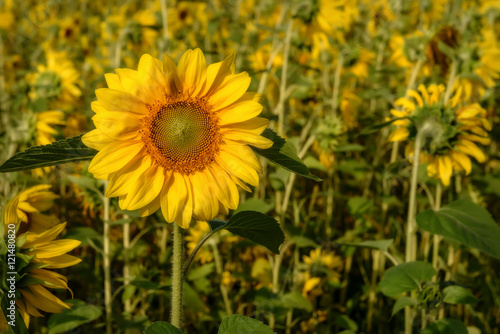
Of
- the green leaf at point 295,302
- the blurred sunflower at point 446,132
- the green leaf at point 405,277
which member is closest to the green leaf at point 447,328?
the green leaf at point 405,277

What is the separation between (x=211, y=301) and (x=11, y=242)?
4.77 feet

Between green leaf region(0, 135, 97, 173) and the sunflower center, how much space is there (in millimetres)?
141

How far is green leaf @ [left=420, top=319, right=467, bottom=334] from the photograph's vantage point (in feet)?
4.31

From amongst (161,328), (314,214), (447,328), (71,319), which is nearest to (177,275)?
(161,328)

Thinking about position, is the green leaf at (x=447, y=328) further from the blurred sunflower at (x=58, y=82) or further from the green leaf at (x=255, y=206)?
the blurred sunflower at (x=58, y=82)

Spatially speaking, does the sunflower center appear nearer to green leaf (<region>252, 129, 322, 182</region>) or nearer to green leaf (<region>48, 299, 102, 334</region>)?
green leaf (<region>252, 129, 322, 182</region>)

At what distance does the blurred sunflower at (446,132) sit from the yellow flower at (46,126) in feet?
4.44

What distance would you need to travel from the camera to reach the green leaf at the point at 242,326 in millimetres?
911

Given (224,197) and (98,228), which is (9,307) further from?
(98,228)

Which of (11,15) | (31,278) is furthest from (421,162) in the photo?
(11,15)

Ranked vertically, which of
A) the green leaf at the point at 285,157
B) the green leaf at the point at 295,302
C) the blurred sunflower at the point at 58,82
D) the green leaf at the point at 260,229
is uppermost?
the blurred sunflower at the point at 58,82

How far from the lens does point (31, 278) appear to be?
1.03 meters

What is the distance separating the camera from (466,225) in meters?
1.39

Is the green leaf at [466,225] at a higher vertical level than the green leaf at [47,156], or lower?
lower
